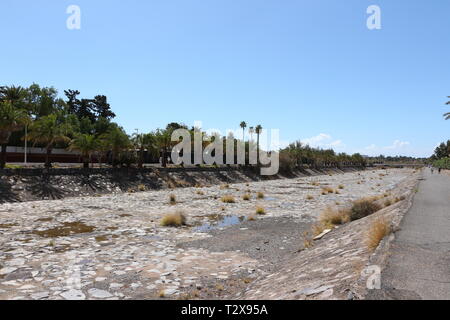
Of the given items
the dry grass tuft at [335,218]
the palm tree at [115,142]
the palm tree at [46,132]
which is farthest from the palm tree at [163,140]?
the dry grass tuft at [335,218]

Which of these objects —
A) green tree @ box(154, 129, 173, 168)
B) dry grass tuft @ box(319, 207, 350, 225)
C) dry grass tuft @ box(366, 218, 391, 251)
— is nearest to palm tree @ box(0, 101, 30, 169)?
green tree @ box(154, 129, 173, 168)

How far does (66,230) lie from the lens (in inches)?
632

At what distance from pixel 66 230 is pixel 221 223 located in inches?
305

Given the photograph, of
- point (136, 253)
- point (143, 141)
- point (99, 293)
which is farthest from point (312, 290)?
point (143, 141)

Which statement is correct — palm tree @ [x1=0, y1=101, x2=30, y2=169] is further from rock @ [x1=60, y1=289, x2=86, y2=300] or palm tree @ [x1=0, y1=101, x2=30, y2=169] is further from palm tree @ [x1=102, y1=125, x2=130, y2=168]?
rock @ [x1=60, y1=289, x2=86, y2=300]

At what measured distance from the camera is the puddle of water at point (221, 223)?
17.2 m

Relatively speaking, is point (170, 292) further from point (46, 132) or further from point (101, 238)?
point (46, 132)

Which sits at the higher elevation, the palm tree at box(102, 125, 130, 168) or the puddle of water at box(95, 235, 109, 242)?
the palm tree at box(102, 125, 130, 168)

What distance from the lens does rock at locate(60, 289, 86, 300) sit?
7644mm

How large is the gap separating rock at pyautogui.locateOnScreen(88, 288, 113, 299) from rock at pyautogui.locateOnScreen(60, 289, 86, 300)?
204 millimetres

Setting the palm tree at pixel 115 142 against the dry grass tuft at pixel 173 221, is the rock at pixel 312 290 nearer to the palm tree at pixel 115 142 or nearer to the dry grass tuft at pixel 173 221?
the dry grass tuft at pixel 173 221

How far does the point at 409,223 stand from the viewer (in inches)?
436

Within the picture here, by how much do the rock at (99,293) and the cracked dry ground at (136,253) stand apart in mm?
23
